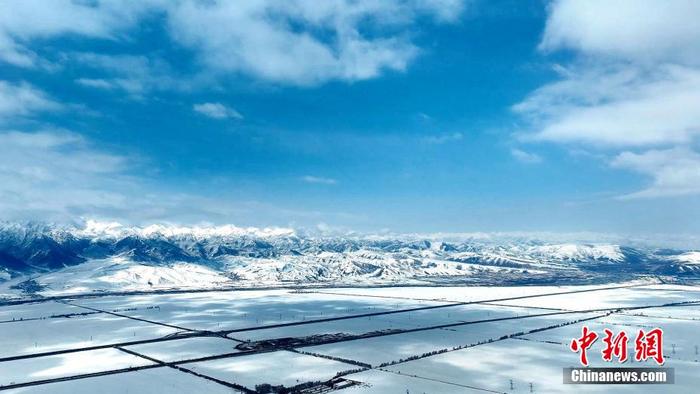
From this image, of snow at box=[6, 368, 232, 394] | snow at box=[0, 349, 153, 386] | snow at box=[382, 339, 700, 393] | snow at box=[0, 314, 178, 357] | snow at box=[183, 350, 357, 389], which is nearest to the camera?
snow at box=[382, 339, 700, 393]

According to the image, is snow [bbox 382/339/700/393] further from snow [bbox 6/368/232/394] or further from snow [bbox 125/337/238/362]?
snow [bbox 125/337/238/362]

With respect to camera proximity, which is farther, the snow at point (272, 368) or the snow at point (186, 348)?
the snow at point (186, 348)

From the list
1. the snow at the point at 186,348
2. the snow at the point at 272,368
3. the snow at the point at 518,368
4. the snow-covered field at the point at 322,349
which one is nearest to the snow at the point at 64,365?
the snow-covered field at the point at 322,349

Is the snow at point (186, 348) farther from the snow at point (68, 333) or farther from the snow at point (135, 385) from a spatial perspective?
the snow at point (135, 385)

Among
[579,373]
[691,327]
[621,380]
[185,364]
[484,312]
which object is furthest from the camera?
[484,312]

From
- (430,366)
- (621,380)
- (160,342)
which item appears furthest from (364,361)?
(160,342)

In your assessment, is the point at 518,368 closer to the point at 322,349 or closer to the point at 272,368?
the point at 322,349

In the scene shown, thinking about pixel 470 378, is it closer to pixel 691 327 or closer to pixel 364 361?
pixel 364 361

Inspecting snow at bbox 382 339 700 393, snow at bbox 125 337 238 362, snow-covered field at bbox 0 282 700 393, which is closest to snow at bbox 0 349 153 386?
snow-covered field at bbox 0 282 700 393

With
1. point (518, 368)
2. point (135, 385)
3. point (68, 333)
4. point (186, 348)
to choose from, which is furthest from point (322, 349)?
point (68, 333)
